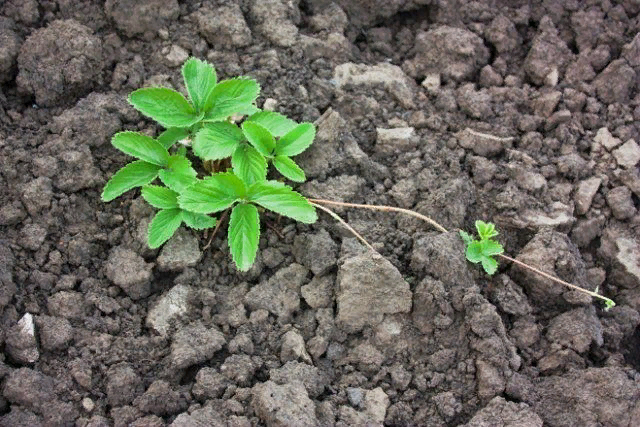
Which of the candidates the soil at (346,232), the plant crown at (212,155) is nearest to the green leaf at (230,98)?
the plant crown at (212,155)

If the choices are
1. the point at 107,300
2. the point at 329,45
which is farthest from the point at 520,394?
the point at 329,45

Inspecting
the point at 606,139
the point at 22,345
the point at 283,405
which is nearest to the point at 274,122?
the point at 283,405

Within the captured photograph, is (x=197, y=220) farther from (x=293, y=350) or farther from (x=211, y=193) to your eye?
(x=293, y=350)

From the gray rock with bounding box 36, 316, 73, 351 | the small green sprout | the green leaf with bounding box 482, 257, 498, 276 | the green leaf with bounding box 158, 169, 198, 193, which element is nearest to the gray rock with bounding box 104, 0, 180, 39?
the green leaf with bounding box 158, 169, 198, 193

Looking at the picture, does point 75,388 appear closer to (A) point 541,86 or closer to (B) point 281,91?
(B) point 281,91

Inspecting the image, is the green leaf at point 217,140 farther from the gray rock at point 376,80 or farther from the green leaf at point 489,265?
the green leaf at point 489,265

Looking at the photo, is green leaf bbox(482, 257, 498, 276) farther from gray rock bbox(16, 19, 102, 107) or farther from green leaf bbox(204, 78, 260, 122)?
gray rock bbox(16, 19, 102, 107)
